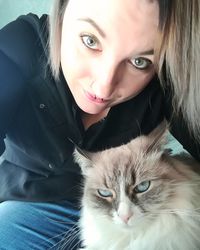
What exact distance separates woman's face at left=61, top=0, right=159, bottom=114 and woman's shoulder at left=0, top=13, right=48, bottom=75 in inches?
4.4

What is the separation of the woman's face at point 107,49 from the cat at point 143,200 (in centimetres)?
15

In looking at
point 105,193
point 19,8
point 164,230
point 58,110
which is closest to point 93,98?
point 58,110

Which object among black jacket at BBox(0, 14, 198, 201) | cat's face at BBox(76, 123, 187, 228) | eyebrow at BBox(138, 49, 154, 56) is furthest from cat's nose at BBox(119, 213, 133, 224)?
eyebrow at BBox(138, 49, 154, 56)

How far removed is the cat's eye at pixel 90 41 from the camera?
1086mm

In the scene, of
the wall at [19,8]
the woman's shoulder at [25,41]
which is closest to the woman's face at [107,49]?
the woman's shoulder at [25,41]

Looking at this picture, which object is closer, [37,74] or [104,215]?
[104,215]

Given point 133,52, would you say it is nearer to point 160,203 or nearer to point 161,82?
point 161,82

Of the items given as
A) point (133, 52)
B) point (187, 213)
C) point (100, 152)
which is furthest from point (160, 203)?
point (133, 52)

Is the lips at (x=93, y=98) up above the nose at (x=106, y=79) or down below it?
below

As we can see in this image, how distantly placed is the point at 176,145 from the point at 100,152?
0.37m

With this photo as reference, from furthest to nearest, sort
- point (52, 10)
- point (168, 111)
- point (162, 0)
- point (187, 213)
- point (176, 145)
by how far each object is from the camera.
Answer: point (176, 145) < point (168, 111) < point (52, 10) < point (187, 213) < point (162, 0)

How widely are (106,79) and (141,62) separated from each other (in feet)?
0.34

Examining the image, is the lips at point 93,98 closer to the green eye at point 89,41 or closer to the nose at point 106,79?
the nose at point 106,79

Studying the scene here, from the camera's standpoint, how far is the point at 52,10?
1.22 metres
